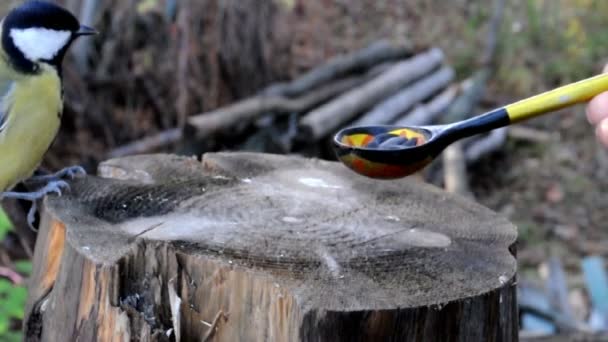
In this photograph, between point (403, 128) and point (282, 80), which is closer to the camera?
point (403, 128)

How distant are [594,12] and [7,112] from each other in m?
6.28

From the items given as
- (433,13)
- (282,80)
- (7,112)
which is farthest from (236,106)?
(433,13)

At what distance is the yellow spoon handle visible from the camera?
5.86 ft

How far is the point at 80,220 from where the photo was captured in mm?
1721

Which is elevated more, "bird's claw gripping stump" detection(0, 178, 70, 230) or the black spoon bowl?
the black spoon bowl

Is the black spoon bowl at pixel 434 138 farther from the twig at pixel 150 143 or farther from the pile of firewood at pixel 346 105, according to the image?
the twig at pixel 150 143

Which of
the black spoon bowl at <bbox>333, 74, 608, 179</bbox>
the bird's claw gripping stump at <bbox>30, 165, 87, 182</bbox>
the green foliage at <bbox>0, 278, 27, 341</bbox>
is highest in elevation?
the black spoon bowl at <bbox>333, 74, 608, 179</bbox>

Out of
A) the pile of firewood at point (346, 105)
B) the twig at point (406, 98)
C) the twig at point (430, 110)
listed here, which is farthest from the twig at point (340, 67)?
the twig at point (430, 110)

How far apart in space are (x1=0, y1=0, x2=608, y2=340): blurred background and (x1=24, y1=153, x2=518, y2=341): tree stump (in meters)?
1.96

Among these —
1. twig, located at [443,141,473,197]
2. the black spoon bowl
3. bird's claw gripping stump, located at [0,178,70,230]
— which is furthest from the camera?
twig, located at [443,141,473,197]

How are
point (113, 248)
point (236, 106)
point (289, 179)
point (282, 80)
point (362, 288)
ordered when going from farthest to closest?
point (282, 80)
point (236, 106)
point (289, 179)
point (113, 248)
point (362, 288)

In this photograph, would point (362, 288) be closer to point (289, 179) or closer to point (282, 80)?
point (289, 179)

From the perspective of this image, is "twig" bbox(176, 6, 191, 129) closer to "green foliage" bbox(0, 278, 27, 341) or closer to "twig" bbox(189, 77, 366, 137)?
"twig" bbox(189, 77, 366, 137)

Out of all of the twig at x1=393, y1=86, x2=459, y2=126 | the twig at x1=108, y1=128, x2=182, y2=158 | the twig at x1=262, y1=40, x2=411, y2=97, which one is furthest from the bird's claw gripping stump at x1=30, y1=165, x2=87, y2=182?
the twig at x1=393, y1=86, x2=459, y2=126
